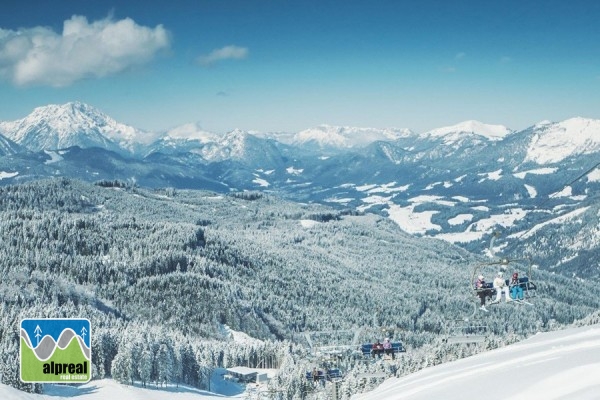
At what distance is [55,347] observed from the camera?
3697cm

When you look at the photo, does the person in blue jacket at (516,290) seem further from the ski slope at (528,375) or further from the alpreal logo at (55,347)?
the alpreal logo at (55,347)

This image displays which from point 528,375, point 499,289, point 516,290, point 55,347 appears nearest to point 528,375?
point 528,375

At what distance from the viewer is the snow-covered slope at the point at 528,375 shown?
26016mm

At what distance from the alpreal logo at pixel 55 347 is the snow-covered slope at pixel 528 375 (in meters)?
18.0

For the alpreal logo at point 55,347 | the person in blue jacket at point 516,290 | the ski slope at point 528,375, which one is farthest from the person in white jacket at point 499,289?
the alpreal logo at point 55,347

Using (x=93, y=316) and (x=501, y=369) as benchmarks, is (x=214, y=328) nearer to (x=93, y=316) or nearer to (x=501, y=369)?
(x=93, y=316)

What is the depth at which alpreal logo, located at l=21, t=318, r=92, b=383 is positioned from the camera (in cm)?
3619

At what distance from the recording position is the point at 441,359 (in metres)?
65.5

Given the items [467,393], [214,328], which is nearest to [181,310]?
[214,328]

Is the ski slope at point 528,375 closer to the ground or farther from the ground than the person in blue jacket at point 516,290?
closer to the ground

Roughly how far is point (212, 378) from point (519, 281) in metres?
89.7

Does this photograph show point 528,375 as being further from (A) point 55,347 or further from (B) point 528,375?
(A) point 55,347

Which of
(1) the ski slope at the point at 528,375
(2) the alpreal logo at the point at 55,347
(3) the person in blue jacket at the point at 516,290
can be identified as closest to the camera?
(1) the ski slope at the point at 528,375

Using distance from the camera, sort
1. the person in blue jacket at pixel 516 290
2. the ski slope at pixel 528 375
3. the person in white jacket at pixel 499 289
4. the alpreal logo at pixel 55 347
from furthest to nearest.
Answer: the person in blue jacket at pixel 516 290, the person in white jacket at pixel 499 289, the alpreal logo at pixel 55 347, the ski slope at pixel 528 375
